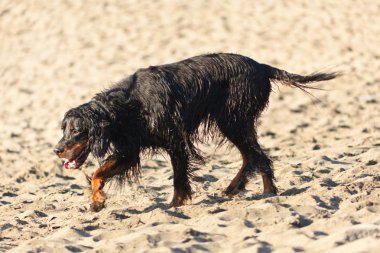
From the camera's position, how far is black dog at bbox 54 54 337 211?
6289mm

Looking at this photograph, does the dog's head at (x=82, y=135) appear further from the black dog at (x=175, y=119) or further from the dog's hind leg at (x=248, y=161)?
the dog's hind leg at (x=248, y=161)

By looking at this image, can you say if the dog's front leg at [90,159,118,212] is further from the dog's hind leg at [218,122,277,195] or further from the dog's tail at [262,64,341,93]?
the dog's tail at [262,64,341,93]

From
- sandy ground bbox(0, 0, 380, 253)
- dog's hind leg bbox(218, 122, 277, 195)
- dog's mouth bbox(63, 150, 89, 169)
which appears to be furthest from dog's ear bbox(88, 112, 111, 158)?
dog's hind leg bbox(218, 122, 277, 195)

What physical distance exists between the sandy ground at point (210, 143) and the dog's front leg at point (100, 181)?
0.13 meters

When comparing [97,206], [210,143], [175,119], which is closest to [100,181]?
[97,206]

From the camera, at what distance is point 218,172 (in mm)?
8273

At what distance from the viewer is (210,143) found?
10336 mm

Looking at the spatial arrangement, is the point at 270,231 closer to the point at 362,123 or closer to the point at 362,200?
the point at 362,200

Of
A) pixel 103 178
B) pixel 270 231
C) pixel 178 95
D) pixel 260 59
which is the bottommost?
pixel 270 231

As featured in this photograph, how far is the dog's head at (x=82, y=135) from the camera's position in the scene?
6.21 m

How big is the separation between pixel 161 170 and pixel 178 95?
8.26 ft

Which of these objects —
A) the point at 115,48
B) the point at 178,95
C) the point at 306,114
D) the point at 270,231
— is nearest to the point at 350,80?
the point at 306,114

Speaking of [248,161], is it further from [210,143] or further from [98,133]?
[210,143]

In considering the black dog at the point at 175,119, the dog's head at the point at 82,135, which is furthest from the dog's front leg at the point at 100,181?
the dog's head at the point at 82,135
